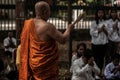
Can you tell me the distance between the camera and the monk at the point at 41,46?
19.4 feet

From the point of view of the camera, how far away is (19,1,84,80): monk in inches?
233

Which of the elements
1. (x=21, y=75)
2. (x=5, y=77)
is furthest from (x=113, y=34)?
(x=21, y=75)

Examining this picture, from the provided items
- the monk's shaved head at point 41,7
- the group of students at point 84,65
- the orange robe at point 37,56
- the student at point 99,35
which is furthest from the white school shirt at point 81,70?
the student at point 99,35

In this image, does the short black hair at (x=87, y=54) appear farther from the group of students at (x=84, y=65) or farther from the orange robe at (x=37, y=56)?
the orange robe at (x=37, y=56)

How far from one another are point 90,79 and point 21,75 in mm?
1936

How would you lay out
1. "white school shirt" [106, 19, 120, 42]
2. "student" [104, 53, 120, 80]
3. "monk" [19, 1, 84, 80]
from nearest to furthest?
"monk" [19, 1, 84, 80] → "student" [104, 53, 120, 80] → "white school shirt" [106, 19, 120, 42]

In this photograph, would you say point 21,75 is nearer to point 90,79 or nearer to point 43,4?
point 43,4

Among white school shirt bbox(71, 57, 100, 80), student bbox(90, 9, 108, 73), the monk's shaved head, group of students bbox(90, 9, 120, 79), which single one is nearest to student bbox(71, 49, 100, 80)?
white school shirt bbox(71, 57, 100, 80)

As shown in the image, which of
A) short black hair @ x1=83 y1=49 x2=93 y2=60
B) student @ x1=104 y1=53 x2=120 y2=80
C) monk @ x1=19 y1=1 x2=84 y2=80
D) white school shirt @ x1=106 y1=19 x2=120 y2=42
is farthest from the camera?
white school shirt @ x1=106 y1=19 x2=120 y2=42

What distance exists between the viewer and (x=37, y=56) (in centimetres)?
604

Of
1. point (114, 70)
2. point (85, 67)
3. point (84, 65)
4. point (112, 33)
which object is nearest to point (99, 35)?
point (112, 33)

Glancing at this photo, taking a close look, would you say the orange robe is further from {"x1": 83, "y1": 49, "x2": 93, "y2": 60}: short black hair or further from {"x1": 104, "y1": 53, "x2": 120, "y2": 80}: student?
{"x1": 104, "y1": 53, "x2": 120, "y2": 80}: student

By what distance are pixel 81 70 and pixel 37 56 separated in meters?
1.82

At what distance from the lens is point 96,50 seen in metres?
10.5
